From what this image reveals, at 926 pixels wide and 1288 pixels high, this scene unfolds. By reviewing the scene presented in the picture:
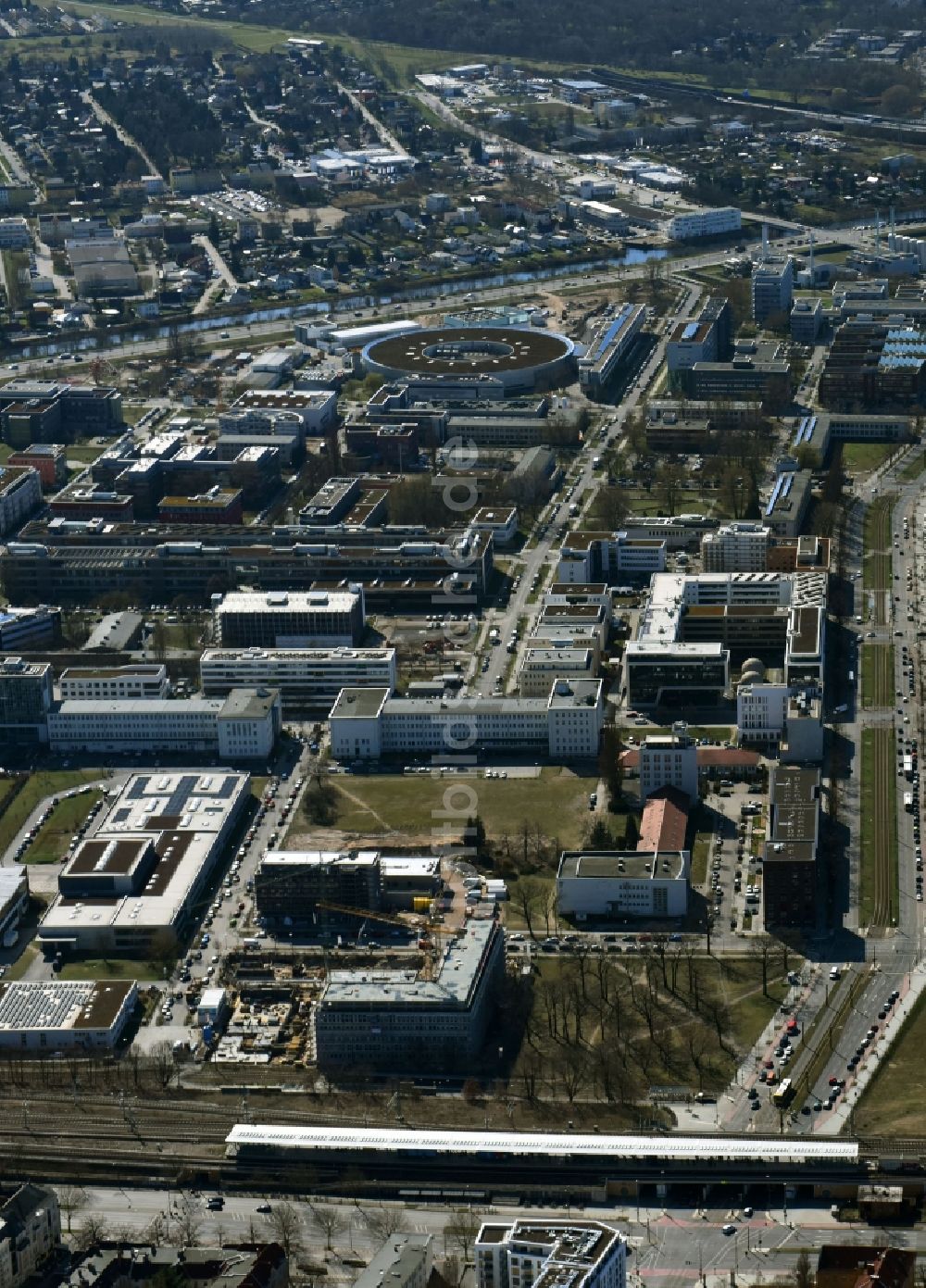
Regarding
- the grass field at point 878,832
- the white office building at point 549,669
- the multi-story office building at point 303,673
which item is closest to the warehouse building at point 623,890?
the grass field at point 878,832

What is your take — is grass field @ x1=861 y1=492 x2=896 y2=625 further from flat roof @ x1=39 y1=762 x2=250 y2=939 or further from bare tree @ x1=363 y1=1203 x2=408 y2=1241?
bare tree @ x1=363 y1=1203 x2=408 y2=1241

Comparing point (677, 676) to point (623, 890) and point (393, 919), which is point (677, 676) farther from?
point (393, 919)

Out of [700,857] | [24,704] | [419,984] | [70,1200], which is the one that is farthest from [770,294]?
[70,1200]

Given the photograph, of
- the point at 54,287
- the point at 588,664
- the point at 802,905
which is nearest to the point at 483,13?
the point at 54,287

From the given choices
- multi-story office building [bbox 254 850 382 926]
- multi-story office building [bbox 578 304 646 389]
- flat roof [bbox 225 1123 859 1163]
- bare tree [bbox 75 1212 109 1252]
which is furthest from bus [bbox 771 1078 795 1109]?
multi-story office building [bbox 578 304 646 389]

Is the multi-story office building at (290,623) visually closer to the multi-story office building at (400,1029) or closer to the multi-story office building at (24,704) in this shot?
the multi-story office building at (24,704)

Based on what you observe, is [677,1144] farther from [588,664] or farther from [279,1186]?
[588,664]
